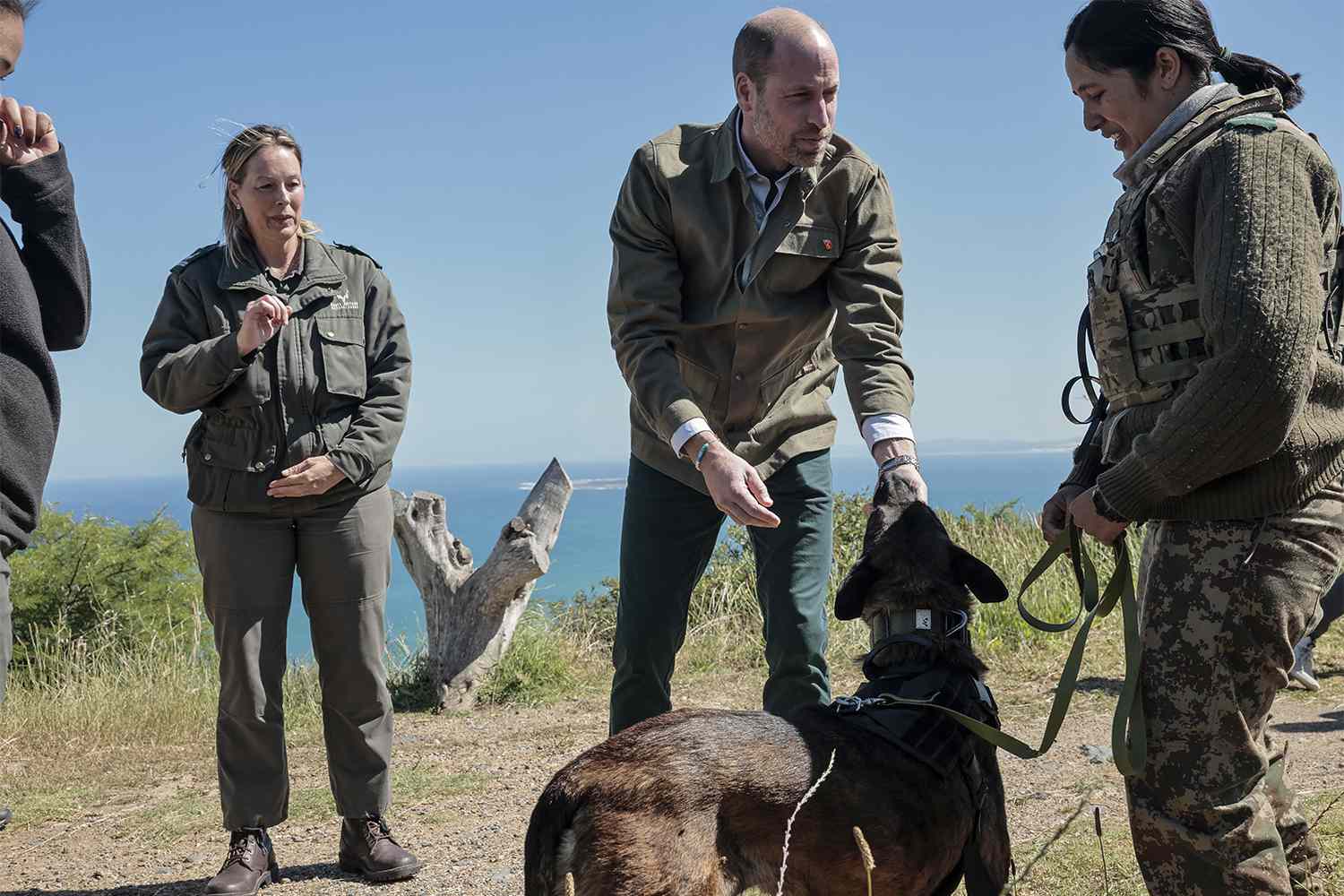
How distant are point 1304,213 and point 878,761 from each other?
162cm

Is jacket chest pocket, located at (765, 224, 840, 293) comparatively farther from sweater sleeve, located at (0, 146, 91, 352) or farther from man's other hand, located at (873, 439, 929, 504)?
sweater sleeve, located at (0, 146, 91, 352)

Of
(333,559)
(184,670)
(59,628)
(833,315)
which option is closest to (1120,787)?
(833,315)

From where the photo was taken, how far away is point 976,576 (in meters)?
3.53

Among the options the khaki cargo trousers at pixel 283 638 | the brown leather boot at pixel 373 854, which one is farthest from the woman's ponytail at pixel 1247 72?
the brown leather boot at pixel 373 854

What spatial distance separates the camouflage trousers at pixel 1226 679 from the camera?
99.8 inches

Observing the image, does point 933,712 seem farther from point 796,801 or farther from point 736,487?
point 736,487

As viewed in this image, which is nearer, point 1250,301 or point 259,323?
point 1250,301

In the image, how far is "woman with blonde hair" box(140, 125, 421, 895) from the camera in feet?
13.9

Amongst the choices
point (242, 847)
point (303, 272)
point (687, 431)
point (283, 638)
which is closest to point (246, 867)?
point (242, 847)

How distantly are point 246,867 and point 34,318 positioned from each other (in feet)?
7.70

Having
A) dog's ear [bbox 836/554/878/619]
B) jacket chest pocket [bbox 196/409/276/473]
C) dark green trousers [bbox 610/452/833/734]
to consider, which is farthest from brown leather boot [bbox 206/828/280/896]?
dog's ear [bbox 836/554/878/619]

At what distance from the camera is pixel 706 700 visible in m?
7.63

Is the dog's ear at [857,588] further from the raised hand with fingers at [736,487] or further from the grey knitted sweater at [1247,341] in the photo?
the grey knitted sweater at [1247,341]

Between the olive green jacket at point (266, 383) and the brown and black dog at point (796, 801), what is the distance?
1.98m
